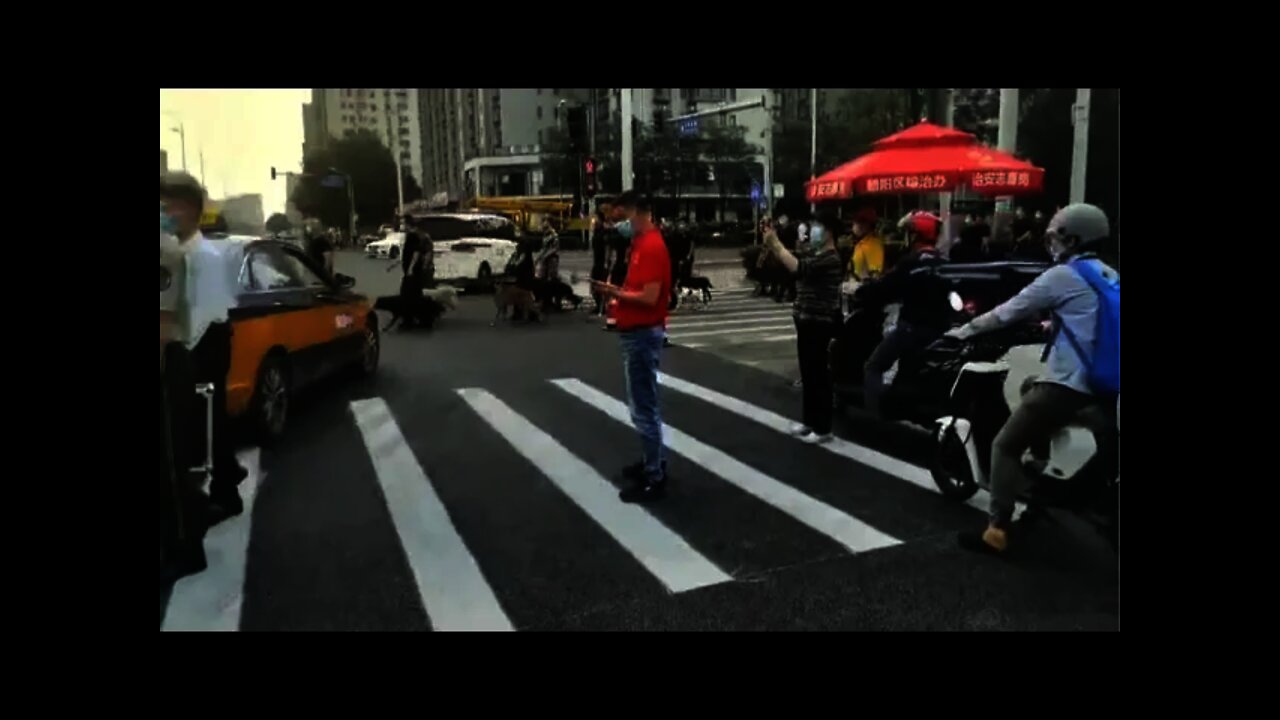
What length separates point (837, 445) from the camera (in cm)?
573

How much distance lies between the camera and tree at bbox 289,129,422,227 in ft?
13.5

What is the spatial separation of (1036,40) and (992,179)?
5982mm

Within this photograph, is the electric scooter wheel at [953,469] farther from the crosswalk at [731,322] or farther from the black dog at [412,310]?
the crosswalk at [731,322]

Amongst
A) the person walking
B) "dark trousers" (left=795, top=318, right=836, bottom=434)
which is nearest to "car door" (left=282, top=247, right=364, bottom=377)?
the person walking

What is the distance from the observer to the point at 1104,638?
3.05m

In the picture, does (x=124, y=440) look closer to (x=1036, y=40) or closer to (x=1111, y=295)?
(x=1036, y=40)

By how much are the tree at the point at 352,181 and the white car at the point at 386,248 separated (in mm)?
120

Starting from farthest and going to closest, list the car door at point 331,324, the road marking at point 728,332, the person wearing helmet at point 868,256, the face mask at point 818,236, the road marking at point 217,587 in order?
the road marking at point 728,332, the person wearing helmet at point 868,256, the face mask at point 818,236, the car door at point 331,324, the road marking at point 217,587

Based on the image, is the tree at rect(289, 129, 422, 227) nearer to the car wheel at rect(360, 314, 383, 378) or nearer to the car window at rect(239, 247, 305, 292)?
the car window at rect(239, 247, 305, 292)

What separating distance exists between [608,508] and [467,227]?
7212mm

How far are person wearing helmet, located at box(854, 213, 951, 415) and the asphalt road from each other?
49 centimetres

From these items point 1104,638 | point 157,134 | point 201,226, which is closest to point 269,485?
point 201,226

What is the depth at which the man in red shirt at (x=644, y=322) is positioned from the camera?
4418 millimetres

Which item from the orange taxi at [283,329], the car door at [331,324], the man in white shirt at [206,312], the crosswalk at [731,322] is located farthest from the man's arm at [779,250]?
the crosswalk at [731,322]
